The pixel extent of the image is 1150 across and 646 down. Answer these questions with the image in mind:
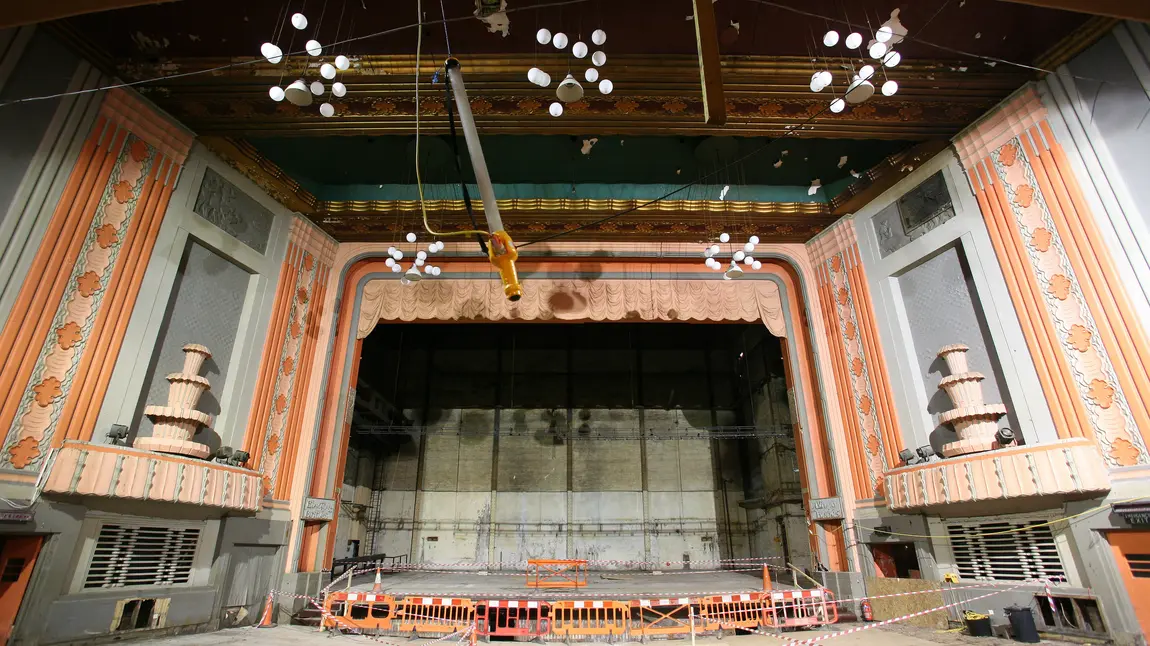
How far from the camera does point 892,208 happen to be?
905cm

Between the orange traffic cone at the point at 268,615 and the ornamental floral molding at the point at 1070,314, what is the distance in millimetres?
11062

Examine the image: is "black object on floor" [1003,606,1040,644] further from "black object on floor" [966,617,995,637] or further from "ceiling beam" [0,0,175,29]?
"ceiling beam" [0,0,175,29]

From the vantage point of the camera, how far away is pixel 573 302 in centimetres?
1099

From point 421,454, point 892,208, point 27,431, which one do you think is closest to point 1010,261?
point 892,208

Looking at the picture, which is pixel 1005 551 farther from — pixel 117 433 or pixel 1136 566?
pixel 117 433

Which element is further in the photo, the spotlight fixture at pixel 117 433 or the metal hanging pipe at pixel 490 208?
the spotlight fixture at pixel 117 433

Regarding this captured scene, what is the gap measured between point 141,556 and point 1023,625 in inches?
423

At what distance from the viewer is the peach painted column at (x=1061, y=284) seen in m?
5.84

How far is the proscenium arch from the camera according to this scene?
9.46 metres

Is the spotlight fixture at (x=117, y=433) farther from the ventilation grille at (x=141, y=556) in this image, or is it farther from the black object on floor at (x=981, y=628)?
the black object on floor at (x=981, y=628)

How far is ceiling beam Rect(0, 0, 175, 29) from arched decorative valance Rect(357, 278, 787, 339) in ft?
23.8

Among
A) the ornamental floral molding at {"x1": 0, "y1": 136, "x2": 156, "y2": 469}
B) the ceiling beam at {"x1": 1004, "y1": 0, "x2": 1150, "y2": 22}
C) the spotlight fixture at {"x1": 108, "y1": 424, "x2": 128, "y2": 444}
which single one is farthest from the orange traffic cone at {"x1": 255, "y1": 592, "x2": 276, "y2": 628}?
the ceiling beam at {"x1": 1004, "y1": 0, "x2": 1150, "y2": 22}

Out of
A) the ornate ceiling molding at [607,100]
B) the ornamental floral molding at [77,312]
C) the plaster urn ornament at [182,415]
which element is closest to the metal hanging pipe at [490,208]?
the ornate ceiling molding at [607,100]

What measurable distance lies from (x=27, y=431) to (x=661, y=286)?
382 inches
